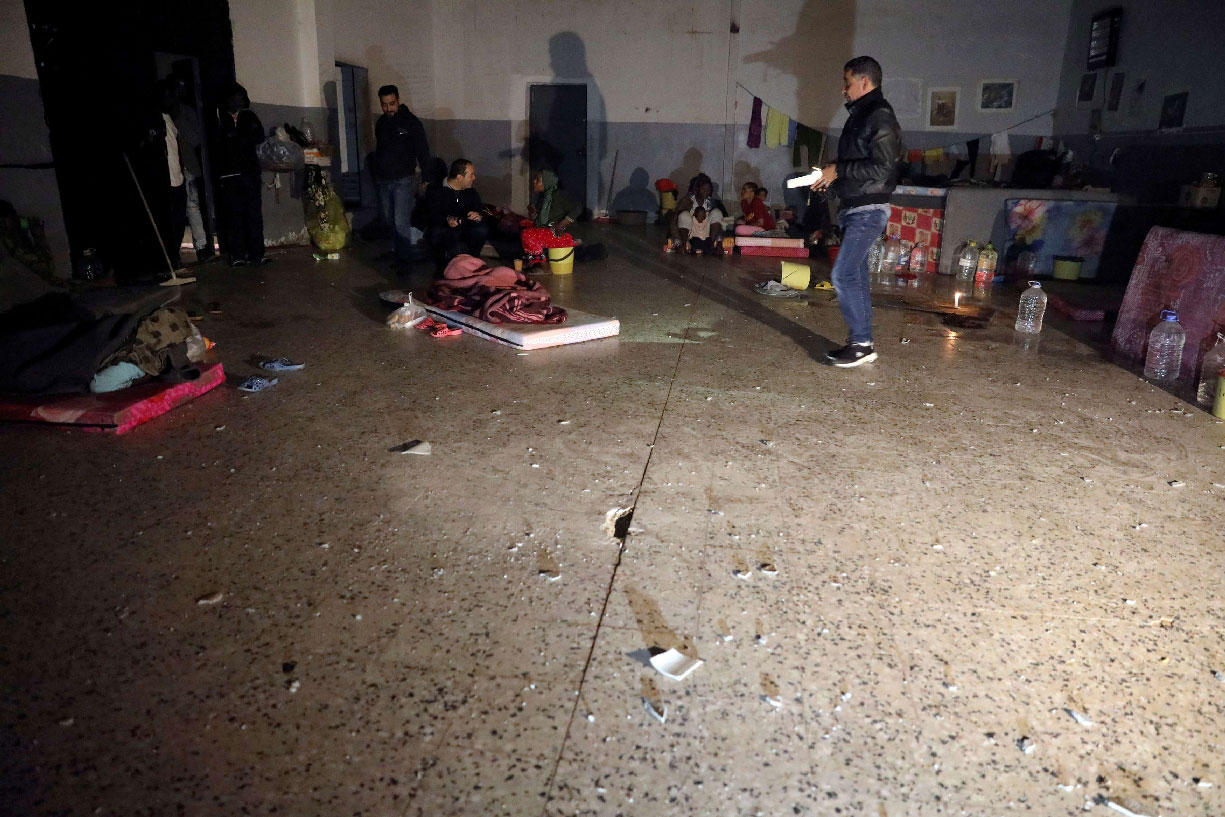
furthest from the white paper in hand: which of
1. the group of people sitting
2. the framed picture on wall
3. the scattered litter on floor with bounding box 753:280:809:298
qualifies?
the framed picture on wall

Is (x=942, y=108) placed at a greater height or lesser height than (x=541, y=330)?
greater

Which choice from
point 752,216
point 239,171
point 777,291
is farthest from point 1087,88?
point 239,171

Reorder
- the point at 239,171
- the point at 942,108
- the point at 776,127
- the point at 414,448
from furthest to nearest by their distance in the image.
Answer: the point at 776,127 → the point at 942,108 → the point at 239,171 → the point at 414,448

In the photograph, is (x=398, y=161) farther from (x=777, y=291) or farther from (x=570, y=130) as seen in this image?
(x=570, y=130)

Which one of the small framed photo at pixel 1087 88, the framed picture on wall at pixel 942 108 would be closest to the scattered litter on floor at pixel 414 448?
the small framed photo at pixel 1087 88

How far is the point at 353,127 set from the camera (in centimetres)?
1231

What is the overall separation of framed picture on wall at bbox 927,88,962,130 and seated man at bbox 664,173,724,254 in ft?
11.8

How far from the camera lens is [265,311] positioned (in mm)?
6191

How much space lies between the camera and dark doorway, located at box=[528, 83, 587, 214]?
505 inches

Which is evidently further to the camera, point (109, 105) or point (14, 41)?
point (109, 105)

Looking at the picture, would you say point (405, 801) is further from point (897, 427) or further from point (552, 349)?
point (552, 349)

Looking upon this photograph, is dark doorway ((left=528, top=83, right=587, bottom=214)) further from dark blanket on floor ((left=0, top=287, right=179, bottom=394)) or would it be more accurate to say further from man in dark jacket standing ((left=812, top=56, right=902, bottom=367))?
dark blanket on floor ((left=0, top=287, right=179, bottom=394))

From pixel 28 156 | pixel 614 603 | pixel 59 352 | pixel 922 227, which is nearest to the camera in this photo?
pixel 614 603

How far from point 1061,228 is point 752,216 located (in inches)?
141
